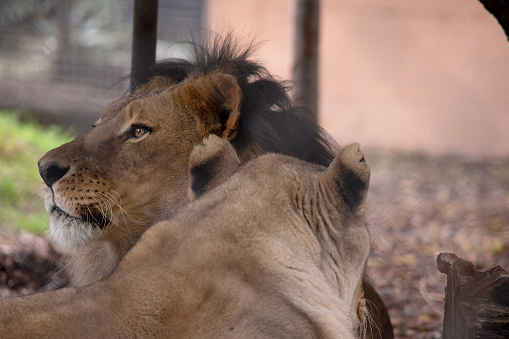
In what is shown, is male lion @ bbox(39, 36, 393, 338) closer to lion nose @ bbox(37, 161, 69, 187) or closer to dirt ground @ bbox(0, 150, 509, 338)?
lion nose @ bbox(37, 161, 69, 187)

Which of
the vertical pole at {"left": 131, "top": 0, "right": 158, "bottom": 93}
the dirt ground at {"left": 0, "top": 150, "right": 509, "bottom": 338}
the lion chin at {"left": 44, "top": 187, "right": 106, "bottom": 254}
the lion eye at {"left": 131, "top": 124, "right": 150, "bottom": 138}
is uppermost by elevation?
the vertical pole at {"left": 131, "top": 0, "right": 158, "bottom": 93}

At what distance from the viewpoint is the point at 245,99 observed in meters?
2.55

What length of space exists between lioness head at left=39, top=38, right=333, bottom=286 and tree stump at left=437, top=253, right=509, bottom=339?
0.75 meters

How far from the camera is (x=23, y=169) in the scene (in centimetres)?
582

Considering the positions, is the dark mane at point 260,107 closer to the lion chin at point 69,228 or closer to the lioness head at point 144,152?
the lioness head at point 144,152

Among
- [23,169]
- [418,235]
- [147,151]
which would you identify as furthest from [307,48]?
[147,151]

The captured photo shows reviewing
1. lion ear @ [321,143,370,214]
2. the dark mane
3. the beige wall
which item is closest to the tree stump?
lion ear @ [321,143,370,214]

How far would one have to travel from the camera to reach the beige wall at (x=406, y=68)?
8.73 metres

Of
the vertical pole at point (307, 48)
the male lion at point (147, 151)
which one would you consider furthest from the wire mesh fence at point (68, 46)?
the male lion at point (147, 151)

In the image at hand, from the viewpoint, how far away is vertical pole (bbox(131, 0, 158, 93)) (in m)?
3.25

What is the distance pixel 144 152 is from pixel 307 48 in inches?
122

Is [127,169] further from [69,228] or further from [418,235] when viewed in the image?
[418,235]

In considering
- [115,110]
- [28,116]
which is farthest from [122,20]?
[115,110]

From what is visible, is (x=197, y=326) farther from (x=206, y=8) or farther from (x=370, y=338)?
(x=206, y=8)
